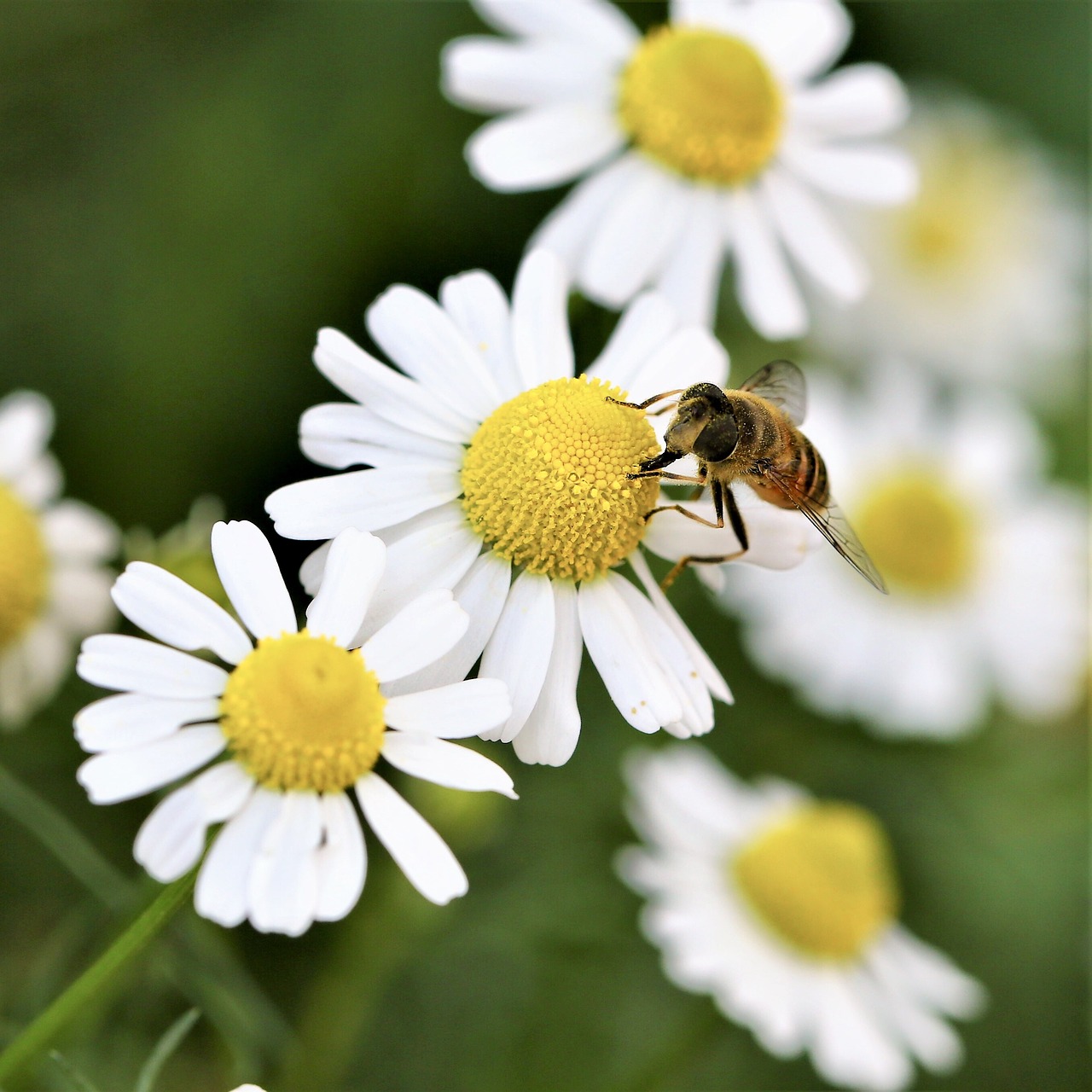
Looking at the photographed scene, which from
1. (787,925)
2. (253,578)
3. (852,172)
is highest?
(253,578)

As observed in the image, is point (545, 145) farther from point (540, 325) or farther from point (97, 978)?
point (97, 978)

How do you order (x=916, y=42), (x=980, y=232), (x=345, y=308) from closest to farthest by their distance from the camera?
(x=345, y=308)
(x=916, y=42)
(x=980, y=232)

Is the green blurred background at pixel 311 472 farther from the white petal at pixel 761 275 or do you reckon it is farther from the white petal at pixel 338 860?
the white petal at pixel 338 860

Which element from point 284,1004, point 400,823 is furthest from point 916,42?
point 400,823

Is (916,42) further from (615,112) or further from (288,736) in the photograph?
(288,736)

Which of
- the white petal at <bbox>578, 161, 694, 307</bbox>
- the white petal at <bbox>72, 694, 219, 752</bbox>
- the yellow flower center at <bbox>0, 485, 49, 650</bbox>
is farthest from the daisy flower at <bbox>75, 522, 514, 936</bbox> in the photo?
the white petal at <bbox>578, 161, 694, 307</bbox>

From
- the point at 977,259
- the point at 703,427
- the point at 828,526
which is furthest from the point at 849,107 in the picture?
the point at 977,259
